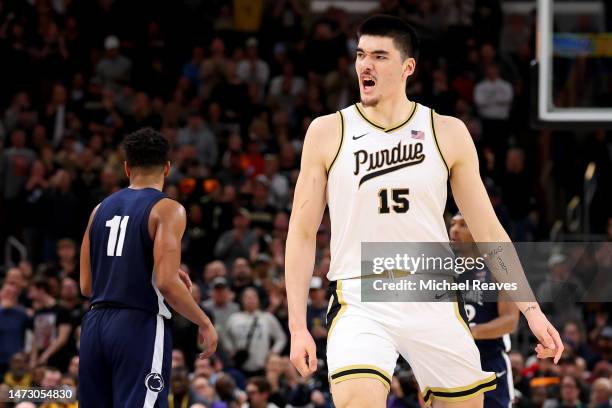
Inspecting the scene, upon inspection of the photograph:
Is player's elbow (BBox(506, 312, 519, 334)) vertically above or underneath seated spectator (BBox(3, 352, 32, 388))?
above

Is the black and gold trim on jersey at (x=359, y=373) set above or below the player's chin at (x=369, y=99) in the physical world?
below

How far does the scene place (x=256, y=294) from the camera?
16.7 meters

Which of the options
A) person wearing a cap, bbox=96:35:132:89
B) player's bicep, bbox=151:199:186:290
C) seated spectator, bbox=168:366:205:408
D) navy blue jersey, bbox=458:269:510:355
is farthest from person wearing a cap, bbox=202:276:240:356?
player's bicep, bbox=151:199:186:290

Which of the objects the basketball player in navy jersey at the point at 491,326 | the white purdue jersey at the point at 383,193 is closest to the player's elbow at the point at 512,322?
the basketball player in navy jersey at the point at 491,326

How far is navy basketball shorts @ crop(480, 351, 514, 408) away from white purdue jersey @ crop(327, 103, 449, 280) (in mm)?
3078

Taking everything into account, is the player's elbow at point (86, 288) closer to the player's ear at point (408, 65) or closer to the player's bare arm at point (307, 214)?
the player's bare arm at point (307, 214)

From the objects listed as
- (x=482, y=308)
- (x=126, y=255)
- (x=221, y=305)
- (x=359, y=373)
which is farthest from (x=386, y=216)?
(x=221, y=305)

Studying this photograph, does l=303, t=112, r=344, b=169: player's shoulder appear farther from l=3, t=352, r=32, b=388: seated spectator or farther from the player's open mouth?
l=3, t=352, r=32, b=388: seated spectator

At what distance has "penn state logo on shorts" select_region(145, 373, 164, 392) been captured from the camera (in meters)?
7.57

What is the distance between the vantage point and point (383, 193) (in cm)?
685

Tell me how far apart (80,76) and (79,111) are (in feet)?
2.75

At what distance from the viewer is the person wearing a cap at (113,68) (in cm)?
2280

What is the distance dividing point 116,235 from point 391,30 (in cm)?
223

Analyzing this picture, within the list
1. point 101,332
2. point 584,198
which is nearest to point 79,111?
point 584,198
